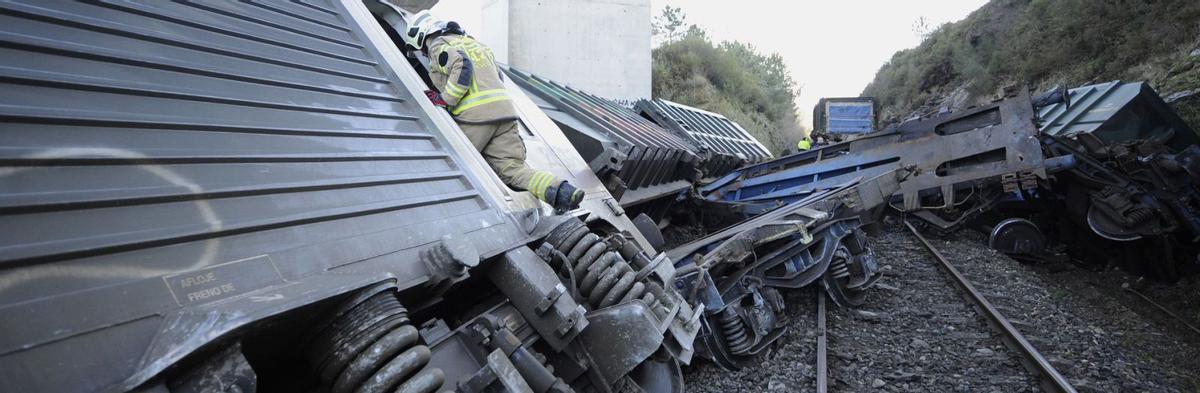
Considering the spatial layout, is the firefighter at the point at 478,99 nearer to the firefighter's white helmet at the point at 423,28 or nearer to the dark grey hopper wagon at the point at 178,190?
→ the firefighter's white helmet at the point at 423,28

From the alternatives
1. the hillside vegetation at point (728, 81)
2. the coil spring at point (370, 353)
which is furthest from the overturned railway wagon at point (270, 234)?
the hillside vegetation at point (728, 81)

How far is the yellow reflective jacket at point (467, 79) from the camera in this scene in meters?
3.46

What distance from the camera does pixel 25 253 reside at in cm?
135

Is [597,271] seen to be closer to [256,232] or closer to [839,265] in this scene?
[256,232]

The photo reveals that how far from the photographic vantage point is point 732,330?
168 inches

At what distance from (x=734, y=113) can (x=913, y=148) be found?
16925mm

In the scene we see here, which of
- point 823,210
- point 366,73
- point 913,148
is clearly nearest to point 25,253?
point 366,73

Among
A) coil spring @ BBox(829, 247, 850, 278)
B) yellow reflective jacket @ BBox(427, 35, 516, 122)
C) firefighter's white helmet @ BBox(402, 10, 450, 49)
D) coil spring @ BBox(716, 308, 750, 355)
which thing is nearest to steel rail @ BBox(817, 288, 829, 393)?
coil spring @ BBox(829, 247, 850, 278)

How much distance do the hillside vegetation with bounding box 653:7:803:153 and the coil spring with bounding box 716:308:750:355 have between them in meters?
20.2

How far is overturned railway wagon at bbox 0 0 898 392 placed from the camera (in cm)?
141

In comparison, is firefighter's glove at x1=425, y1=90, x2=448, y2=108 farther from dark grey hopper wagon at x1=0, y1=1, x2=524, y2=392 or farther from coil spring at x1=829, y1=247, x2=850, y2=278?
coil spring at x1=829, y1=247, x2=850, y2=278

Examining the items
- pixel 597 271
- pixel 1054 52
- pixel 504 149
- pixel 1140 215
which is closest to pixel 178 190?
pixel 597 271

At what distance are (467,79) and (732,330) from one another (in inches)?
103

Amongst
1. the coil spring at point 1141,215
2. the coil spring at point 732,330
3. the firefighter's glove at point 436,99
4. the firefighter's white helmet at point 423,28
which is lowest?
the coil spring at point 732,330
